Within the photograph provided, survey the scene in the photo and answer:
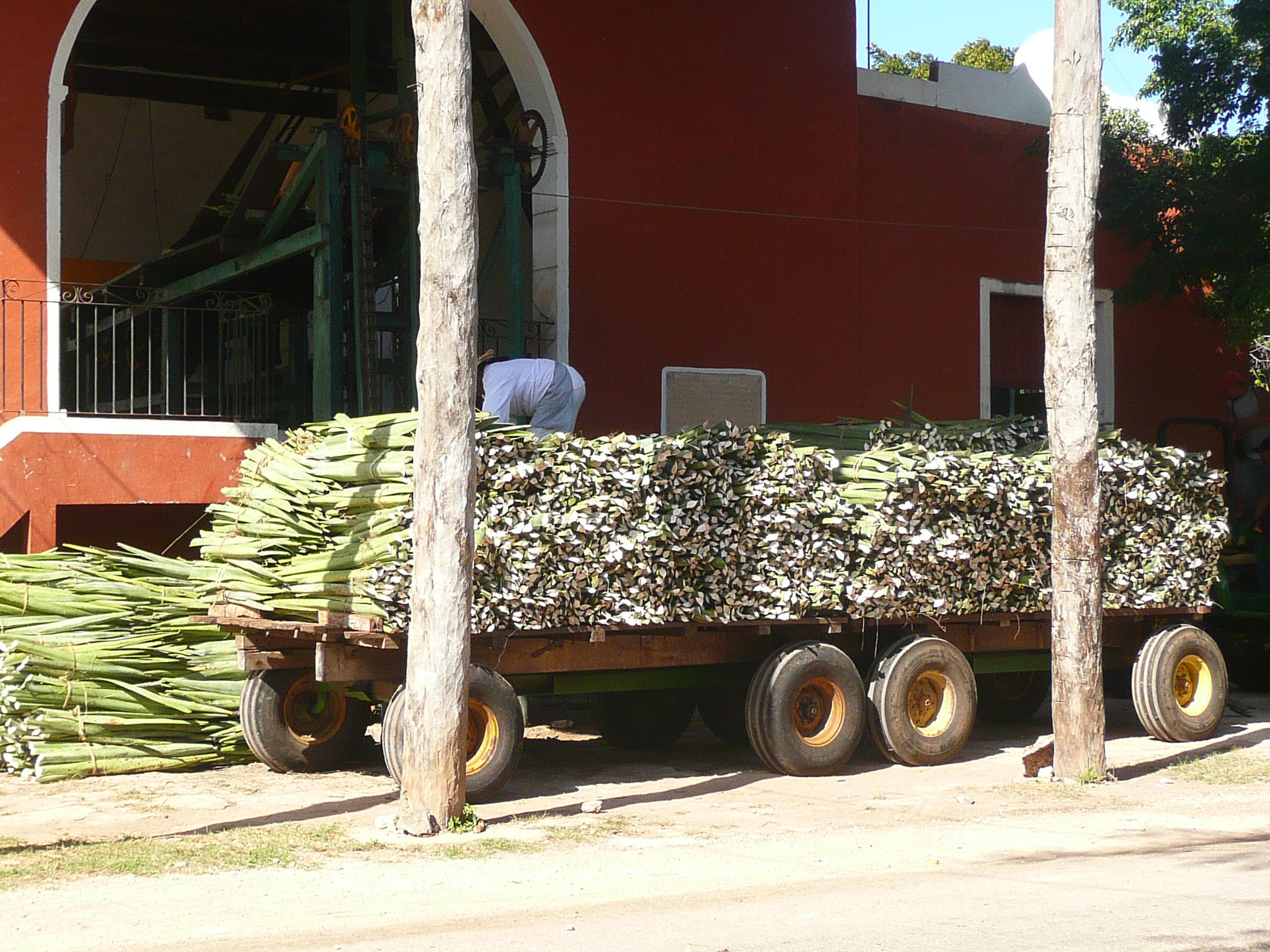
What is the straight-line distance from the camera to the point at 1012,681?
13547 mm

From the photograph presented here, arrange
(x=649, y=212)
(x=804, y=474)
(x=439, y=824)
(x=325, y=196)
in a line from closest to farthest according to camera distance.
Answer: (x=439, y=824) < (x=804, y=474) < (x=325, y=196) < (x=649, y=212)

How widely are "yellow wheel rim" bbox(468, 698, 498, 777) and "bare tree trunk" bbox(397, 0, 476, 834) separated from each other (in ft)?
2.30

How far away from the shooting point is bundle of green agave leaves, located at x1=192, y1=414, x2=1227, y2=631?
30.2ft

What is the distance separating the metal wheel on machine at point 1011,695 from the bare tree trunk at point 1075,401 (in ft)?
10.8

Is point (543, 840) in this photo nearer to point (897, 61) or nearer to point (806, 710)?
point (806, 710)

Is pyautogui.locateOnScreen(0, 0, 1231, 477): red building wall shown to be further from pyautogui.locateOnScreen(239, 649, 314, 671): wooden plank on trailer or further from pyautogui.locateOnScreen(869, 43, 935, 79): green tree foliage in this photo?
pyautogui.locateOnScreen(869, 43, 935, 79): green tree foliage

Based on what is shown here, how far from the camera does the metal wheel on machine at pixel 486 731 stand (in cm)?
906

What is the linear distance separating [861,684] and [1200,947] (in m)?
5.07

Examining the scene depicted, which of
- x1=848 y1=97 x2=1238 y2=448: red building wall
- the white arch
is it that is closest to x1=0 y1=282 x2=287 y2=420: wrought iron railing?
the white arch

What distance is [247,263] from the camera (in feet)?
47.5

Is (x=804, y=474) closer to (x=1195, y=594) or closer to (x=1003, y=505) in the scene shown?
(x=1003, y=505)

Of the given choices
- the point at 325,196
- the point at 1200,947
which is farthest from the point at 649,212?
the point at 1200,947

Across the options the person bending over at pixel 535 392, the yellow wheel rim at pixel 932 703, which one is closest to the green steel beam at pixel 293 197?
the person bending over at pixel 535 392

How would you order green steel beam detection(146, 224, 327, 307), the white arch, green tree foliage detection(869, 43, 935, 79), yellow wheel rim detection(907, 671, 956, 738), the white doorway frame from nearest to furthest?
yellow wheel rim detection(907, 671, 956, 738)
green steel beam detection(146, 224, 327, 307)
the white arch
the white doorway frame
green tree foliage detection(869, 43, 935, 79)
